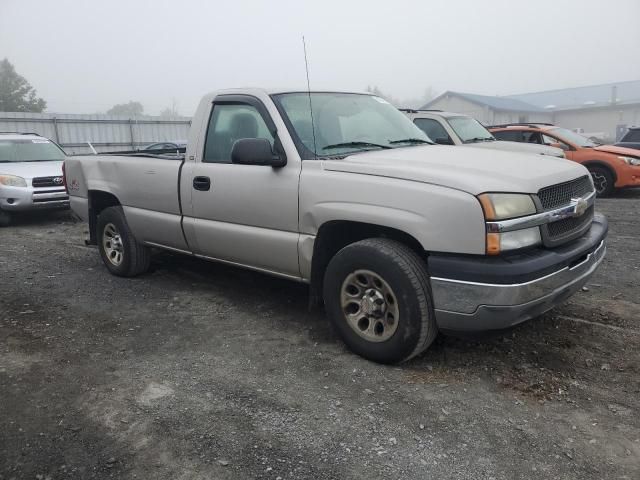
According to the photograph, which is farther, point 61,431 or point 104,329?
point 104,329

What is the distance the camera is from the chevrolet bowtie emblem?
11.0 feet

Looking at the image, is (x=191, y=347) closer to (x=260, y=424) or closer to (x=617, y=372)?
(x=260, y=424)

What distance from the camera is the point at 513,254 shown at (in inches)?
Answer: 118

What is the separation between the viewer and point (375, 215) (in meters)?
3.30

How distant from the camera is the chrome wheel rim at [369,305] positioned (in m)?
3.35

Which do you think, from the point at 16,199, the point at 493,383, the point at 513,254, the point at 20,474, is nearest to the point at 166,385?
the point at 20,474

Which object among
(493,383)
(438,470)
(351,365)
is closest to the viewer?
(438,470)

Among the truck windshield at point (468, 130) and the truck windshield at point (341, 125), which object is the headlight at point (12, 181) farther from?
the truck windshield at point (468, 130)

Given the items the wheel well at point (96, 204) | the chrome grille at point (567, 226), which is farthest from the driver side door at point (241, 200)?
the chrome grille at point (567, 226)

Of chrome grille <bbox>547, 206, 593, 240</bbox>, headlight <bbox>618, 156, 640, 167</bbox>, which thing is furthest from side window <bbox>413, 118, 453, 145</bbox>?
chrome grille <bbox>547, 206, 593, 240</bbox>

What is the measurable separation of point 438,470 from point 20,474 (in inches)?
78.5

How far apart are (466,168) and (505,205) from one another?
0.40 m

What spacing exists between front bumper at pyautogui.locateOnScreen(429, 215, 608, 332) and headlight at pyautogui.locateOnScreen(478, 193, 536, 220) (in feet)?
0.80

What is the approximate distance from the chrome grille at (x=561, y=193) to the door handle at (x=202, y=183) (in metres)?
2.60
